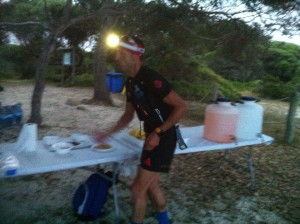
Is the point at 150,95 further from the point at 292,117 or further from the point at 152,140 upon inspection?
the point at 292,117

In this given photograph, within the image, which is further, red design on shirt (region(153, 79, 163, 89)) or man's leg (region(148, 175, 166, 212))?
man's leg (region(148, 175, 166, 212))

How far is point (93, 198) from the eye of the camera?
2826 mm

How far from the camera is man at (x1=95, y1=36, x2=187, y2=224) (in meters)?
2.33

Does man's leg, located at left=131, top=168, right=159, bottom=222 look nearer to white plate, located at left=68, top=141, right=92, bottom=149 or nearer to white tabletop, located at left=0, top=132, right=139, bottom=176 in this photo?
white tabletop, located at left=0, top=132, right=139, bottom=176

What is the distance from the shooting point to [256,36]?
561 cm

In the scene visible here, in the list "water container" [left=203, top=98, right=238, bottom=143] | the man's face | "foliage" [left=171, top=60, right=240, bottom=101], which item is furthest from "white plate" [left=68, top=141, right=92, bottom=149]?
"foliage" [left=171, top=60, right=240, bottom=101]

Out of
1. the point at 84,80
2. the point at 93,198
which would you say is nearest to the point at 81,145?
the point at 93,198

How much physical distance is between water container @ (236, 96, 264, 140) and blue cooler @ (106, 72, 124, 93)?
778 cm

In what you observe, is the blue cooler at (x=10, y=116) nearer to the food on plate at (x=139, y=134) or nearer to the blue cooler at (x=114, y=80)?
the food on plate at (x=139, y=134)

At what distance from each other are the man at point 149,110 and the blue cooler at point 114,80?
8606 mm

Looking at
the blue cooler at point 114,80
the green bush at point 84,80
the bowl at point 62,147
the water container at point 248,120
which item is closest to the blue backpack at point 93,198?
the bowl at point 62,147

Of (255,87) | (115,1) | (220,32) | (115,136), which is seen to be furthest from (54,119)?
(255,87)

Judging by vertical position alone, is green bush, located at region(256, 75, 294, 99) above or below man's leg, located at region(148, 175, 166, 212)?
above

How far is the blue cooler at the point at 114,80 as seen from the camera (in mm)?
11039
